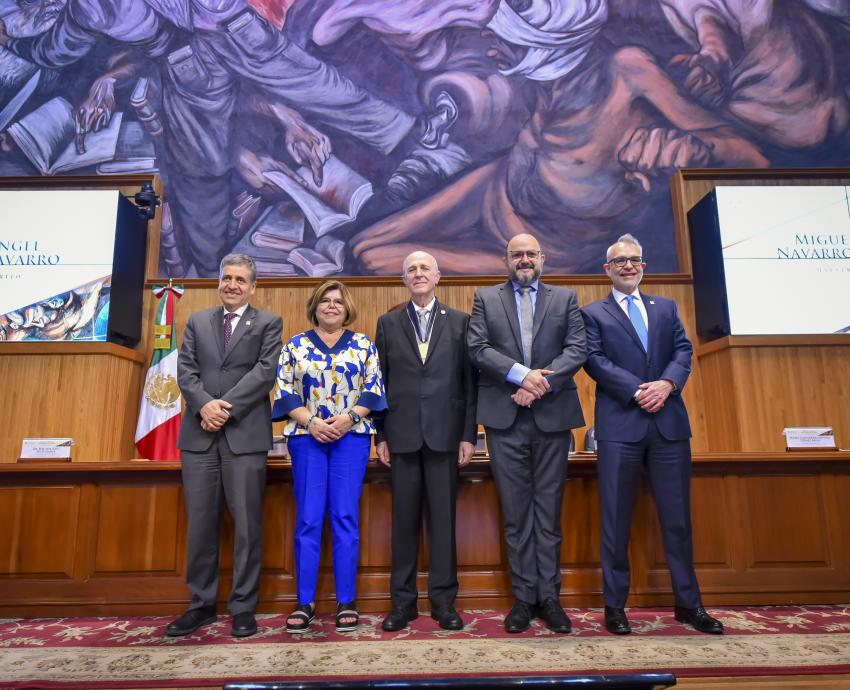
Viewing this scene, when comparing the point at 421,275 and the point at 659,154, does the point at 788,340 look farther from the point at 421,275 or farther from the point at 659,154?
the point at 421,275

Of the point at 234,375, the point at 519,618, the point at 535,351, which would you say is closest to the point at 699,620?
the point at 519,618

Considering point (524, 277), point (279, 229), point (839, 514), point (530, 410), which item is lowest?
point (839, 514)

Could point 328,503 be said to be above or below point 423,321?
below

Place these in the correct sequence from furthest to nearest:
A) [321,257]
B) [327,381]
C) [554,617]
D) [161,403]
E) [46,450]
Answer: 1. [321,257]
2. [161,403]
3. [46,450]
4. [327,381]
5. [554,617]

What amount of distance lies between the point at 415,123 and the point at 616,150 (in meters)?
1.78

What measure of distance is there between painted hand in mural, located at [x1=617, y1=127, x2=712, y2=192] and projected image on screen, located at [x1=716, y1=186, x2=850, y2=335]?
A: 0.61 m

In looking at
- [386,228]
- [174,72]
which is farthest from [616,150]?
[174,72]

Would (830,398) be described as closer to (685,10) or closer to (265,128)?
(685,10)

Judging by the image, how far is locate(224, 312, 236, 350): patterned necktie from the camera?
2.83 metres

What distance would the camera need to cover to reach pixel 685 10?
5.44 m

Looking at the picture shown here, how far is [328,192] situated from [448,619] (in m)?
3.69

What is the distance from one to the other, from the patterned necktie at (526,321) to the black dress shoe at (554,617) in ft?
3.32

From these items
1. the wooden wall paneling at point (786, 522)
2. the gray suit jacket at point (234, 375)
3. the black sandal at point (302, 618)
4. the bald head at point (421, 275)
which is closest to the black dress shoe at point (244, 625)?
the black sandal at point (302, 618)

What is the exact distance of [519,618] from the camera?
2.41m
